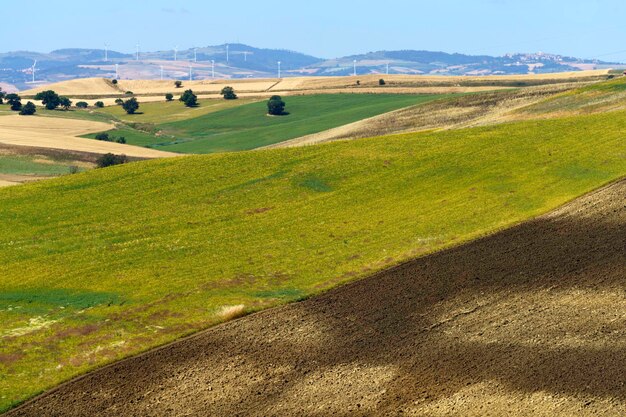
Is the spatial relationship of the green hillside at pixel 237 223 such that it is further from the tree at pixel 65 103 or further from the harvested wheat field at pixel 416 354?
the tree at pixel 65 103

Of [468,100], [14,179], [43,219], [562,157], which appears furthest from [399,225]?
[468,100]

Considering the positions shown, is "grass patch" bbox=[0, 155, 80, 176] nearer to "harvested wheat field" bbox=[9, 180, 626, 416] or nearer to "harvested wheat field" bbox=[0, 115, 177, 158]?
"harvested wheat field" bbox=[0, 115, 177, 158]

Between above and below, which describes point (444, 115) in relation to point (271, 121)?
above

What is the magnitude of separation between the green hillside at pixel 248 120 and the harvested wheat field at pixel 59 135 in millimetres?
6703

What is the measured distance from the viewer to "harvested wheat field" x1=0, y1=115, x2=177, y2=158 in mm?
104625

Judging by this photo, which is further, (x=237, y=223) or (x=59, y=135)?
(x=59, y=135)

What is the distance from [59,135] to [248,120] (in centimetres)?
4015

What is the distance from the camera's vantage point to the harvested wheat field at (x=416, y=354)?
29.6 metres

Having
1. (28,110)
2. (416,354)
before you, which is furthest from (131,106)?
(416,354)

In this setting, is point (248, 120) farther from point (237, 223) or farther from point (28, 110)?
point (237, 223)

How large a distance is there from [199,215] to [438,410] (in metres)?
29.6

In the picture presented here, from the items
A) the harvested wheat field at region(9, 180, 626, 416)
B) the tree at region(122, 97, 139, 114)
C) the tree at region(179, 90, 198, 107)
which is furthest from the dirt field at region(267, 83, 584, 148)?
the tree at region(122, 97, 139, 114)

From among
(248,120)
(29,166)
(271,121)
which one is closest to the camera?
(29,166)

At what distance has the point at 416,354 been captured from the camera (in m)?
33.2
